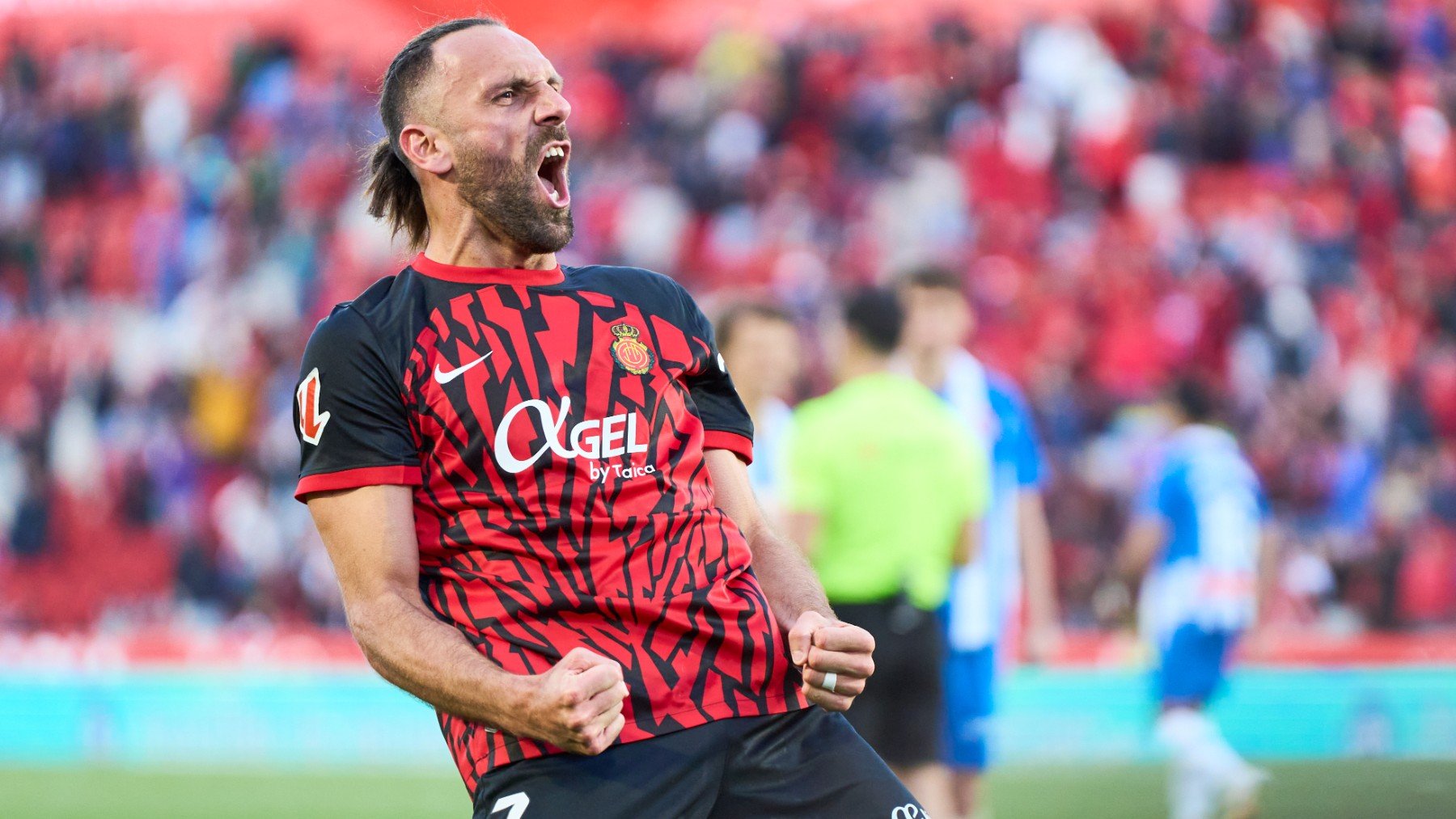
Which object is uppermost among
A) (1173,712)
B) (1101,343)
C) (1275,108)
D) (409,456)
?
(1275,108)

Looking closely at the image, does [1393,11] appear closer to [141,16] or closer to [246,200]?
[246,200]

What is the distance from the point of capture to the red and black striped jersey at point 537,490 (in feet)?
8.13

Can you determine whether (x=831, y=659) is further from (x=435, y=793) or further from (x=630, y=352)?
(x=435, y=793)

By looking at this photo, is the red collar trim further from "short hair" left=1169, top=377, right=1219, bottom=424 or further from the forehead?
"short hair" left=1169, top=377, right=1219, bottom=424

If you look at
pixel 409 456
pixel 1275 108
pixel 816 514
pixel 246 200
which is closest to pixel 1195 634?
pixel 816 514

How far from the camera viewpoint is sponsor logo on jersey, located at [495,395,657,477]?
2516mm

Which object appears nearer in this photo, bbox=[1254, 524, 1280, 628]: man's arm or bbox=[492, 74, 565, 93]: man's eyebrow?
bbox=[492, 74, 565, 93]: man's eyebrow

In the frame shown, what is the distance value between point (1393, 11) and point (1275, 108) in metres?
1.31

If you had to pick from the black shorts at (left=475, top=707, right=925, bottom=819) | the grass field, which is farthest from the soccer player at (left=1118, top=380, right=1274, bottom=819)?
the black shorts at (left=475, top=707, right=925, bottom=819)

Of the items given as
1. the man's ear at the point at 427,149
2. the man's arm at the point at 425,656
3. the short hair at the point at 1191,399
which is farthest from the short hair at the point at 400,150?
the short hair at the point at 1191,399

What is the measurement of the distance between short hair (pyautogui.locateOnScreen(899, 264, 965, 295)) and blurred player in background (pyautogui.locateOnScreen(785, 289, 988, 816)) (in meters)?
0.58

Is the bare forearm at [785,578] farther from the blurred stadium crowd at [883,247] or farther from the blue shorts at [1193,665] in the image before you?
the blurred stadium crowd at [883,247]

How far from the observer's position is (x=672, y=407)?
8.86 feet

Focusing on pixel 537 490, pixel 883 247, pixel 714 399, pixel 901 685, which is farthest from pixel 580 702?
pixel 883 247
